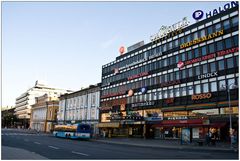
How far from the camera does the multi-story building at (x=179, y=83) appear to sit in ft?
136

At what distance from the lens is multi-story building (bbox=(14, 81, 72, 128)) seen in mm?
160750

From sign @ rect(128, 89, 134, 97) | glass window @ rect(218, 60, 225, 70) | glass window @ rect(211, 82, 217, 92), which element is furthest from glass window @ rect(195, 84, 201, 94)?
sign @ rect(128, 89, 134, 97)

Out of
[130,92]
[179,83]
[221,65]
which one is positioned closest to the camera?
[221,65]

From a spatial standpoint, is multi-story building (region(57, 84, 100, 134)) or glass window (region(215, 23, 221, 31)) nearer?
glass window (region(215, 23, 221, 31))

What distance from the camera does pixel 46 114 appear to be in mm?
106500

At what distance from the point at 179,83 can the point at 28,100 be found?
132 m

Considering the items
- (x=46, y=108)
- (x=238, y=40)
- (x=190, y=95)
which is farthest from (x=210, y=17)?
(x=46, y=108)

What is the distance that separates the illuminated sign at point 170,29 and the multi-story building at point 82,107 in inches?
909

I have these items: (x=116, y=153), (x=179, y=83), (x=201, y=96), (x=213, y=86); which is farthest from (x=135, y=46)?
(x=116, y=153)

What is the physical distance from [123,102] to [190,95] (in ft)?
61.8

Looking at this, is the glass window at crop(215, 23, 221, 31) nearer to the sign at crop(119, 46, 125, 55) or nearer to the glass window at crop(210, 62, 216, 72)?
the glass window at crop(210, 62, 216, 72)

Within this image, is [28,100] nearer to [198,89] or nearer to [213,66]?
[198,89]

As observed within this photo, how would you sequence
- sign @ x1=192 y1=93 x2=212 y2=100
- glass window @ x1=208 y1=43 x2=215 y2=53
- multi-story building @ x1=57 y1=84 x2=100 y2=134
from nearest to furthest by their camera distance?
sign @ x1=192 y1=93 x2=212 y2=100 < glass window @ x1=208 y1=43 x2=215 y2=53 < multi-story building @ x1=57 y1=84 x2=100 y2=134

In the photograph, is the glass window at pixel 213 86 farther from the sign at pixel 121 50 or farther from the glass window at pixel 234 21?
the sign at pixel 121 50
